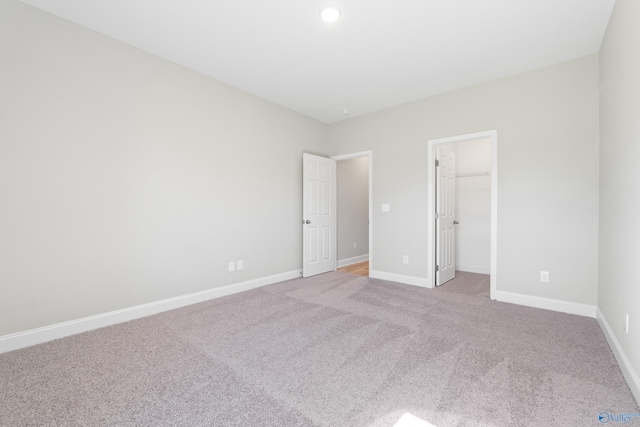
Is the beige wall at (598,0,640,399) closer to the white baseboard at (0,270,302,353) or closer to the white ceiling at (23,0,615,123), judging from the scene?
the white ceiling at (23,0,615,123)

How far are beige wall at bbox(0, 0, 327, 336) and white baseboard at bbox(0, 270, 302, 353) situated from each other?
6cm

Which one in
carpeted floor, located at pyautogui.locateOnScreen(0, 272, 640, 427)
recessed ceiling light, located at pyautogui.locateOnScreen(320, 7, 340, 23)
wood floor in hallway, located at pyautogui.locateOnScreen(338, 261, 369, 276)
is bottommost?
carpeted floor, located at pyautogui.locateOnScreen(0, 272, 640, 427)

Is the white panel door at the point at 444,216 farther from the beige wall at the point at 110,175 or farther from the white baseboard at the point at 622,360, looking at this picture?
the beige wall at the point at 110,175

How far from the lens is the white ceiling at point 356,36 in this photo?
2254mm

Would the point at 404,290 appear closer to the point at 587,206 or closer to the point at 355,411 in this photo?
the point at 587,206

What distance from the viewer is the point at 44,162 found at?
7.65ft

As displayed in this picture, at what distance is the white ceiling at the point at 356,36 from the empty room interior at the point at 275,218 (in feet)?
0.08

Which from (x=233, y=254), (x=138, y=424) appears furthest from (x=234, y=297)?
(x=138, y=424)

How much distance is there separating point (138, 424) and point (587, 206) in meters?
4.14

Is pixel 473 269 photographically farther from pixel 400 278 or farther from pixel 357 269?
pixel 357 269

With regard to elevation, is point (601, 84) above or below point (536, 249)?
above

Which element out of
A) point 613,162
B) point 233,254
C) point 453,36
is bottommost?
point 233,254

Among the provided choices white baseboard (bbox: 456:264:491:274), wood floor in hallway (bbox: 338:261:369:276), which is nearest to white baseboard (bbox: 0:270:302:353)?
wood floor in hallway (bbox: 338:261:369:276)

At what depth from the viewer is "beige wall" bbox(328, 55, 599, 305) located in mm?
2896
